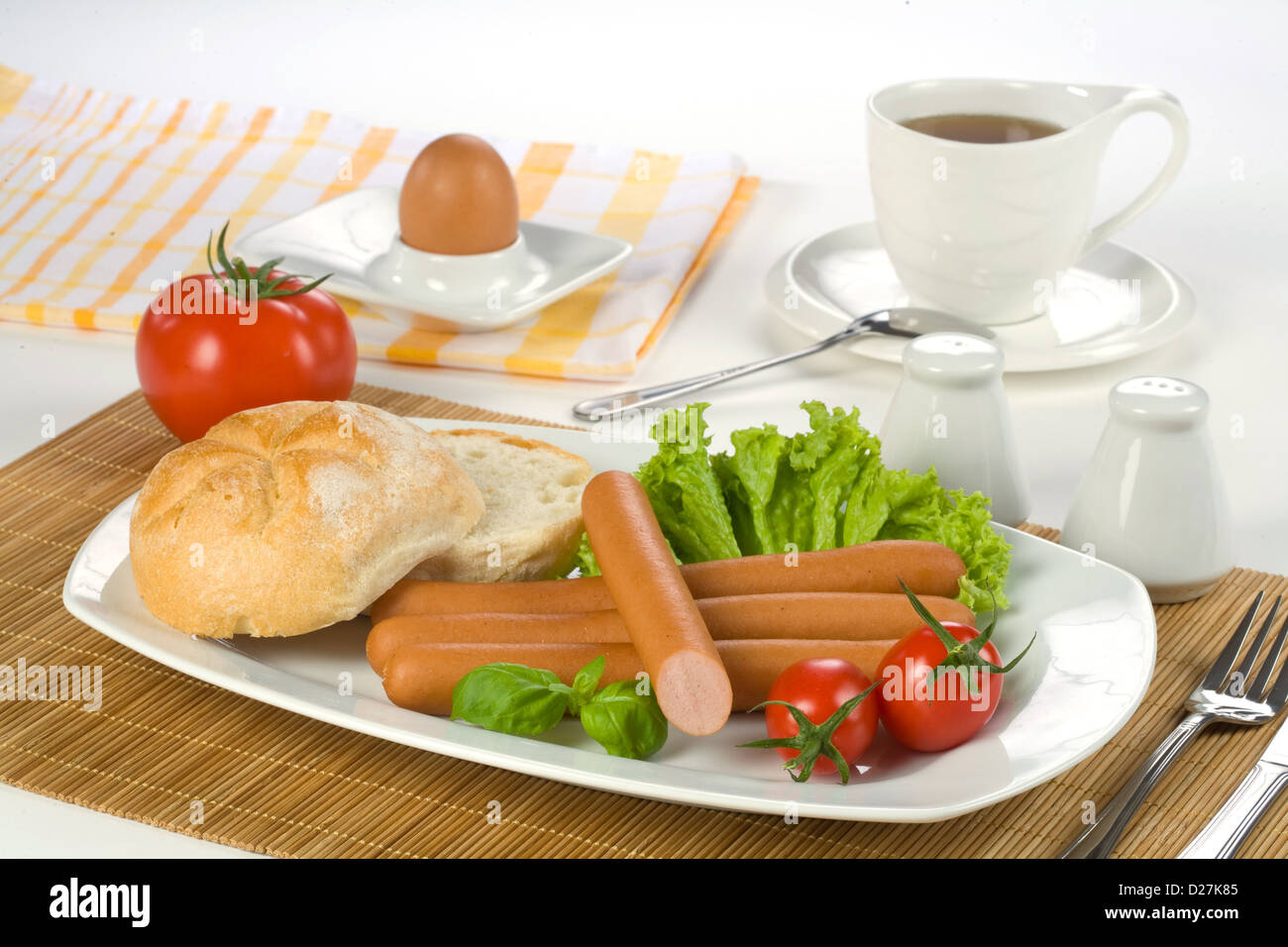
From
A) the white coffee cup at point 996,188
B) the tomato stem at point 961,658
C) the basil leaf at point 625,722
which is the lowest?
the basil leaf at point 625,722

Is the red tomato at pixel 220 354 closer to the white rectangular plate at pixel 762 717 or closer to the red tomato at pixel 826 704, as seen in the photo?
the white rectangular plate at pixel 762 717

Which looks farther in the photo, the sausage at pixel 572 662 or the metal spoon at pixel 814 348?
the metal spoon at pixel 814 348

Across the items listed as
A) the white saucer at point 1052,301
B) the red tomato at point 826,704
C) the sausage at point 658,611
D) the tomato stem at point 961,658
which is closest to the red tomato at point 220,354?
the sausage at point 658,611

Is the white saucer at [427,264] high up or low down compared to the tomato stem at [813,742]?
up

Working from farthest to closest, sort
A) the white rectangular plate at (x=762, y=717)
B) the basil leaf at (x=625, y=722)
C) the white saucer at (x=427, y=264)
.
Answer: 1. the white saucer at (x=427, y=264)
2. the basil leaf at (x=625, y=722)
3. the white rectangular plate at (x=762, y=717)

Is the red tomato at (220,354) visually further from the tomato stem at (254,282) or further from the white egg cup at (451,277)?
the white egg cup at (451,277)

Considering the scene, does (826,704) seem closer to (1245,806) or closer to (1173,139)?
(1245,806)

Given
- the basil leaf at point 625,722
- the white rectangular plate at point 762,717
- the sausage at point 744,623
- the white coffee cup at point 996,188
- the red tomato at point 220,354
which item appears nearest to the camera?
the white rectangular plate at point 762,717

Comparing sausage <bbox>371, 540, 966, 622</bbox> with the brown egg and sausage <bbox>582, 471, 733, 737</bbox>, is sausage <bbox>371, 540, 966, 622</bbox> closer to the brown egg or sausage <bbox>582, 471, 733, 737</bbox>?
sausage <bbox>582, 471, 733, 737</bbox>

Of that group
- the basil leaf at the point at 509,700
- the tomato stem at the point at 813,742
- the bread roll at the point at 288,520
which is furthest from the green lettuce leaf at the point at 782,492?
the tomato stem at the point at 813,742
